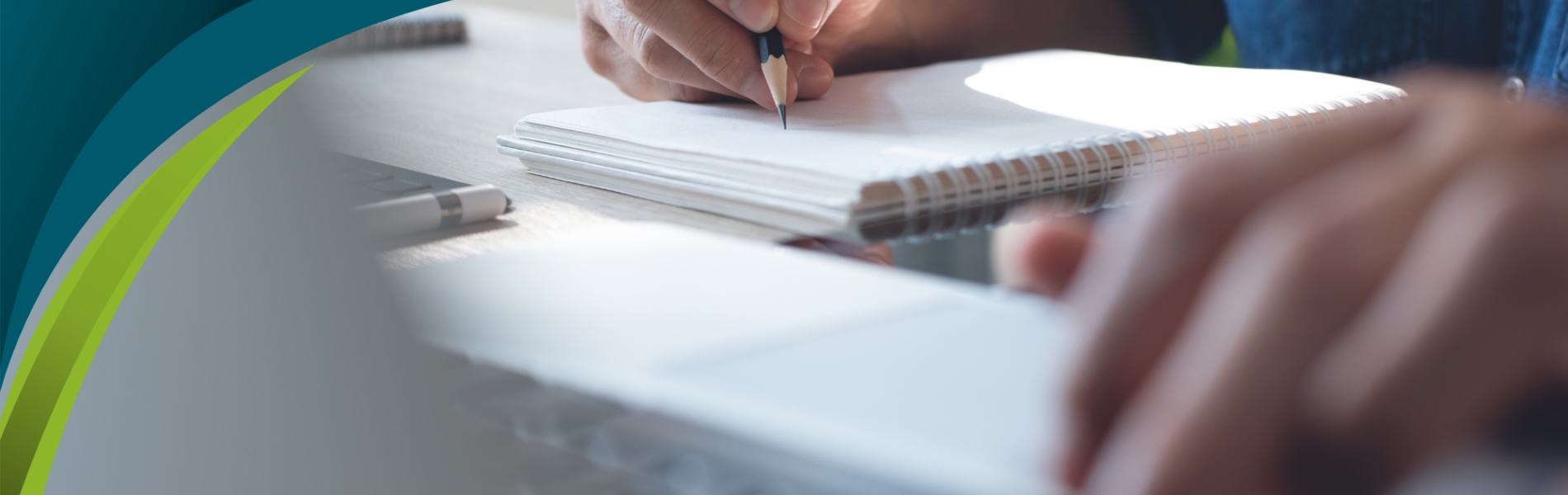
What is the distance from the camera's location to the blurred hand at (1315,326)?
0.17 m

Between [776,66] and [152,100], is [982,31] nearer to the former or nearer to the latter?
[776,66]

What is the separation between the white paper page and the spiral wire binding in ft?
0.05

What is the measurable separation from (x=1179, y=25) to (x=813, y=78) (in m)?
0.65

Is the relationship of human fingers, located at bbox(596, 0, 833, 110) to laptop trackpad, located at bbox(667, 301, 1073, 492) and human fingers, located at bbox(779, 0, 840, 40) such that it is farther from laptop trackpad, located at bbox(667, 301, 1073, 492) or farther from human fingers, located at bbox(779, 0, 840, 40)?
laptop trackpad, located at bbox(667, 301, 1073, 492)

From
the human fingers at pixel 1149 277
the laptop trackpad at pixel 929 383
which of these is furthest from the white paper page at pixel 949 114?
Answer: the human fingers at pixel 1149 277

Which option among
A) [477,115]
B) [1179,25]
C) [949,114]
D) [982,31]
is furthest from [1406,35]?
[477,115]

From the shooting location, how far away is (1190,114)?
534mm

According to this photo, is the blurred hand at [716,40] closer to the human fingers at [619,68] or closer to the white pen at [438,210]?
the human fingers at [619,68]

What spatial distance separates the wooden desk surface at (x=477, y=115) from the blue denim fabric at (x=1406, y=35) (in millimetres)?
629

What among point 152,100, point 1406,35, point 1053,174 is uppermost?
point 152,100

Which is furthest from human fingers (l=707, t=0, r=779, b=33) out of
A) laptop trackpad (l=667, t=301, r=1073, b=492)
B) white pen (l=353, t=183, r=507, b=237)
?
laptop trackpad (l=667, t=301, r=1073, b=492)

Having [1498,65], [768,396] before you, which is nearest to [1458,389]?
[768,396]

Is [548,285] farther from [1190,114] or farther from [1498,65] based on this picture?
[1498,65]

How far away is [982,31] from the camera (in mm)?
982
